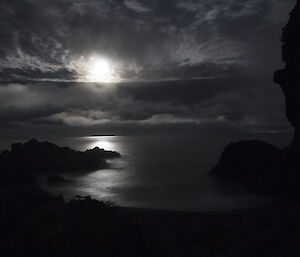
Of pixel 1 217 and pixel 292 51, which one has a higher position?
pixel 292 51

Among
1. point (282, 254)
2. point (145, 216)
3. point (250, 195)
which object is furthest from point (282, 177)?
point (282, 254)

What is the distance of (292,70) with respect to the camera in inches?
1812

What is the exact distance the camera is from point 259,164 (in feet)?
233

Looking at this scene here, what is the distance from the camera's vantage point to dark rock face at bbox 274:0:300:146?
43.8 metres

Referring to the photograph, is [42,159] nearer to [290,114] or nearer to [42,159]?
[42,159]

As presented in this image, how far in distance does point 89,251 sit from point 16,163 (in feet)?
271

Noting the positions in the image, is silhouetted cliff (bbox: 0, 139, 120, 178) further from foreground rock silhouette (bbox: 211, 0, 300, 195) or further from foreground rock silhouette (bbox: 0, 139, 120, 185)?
foreground rock silhouette (bbox: 211, 0, 300, 195)

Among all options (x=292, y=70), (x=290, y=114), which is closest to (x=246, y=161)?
(x=290, y=114)

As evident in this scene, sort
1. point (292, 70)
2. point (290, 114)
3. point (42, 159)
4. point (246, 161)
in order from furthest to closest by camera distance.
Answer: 1. point (42, 159)
2. point (246, 161)
3. point (290, 114)
4. point (292, 70)

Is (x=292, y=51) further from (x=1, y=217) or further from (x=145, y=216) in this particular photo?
(x=1, y=217)

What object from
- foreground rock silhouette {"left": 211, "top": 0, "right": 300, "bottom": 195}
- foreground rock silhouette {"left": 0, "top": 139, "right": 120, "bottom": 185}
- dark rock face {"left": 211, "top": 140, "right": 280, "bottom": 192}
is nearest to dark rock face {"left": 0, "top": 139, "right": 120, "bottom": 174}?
foreground rock silhouette {"left": 0, "top": 139, "right": 120, "bottom": 185}

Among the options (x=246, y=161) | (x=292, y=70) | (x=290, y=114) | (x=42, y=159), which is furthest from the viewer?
(x=42, y=159)

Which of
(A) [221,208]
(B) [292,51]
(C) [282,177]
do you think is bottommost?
(A) [221,208]

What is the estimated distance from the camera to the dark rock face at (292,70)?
144 feet
